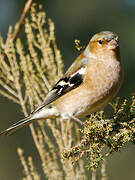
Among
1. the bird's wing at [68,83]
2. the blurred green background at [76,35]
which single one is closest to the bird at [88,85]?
the bird's wing at [68,83]

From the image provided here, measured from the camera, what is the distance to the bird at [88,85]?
3.22 metres

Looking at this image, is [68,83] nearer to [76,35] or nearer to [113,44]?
[113,44]

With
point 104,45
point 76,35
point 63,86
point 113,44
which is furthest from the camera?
point 76,35

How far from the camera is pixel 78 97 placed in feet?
11.2

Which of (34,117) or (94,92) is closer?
(94,92)

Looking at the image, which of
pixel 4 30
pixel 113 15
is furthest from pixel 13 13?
pixel 113 15

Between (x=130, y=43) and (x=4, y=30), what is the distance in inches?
103

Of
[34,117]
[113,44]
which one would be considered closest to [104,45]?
[113,44]

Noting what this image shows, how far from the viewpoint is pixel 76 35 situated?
650 cm

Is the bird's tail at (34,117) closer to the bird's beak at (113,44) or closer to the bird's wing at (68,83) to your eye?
the bird's wing at (68,83)

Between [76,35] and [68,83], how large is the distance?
10.4ft

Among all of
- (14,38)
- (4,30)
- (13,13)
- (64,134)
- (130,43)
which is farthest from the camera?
(13,13)

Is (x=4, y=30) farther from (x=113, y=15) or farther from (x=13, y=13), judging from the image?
(x=113, y=15)

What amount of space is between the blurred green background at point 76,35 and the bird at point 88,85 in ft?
9.72
